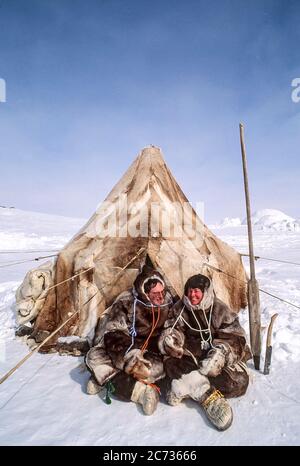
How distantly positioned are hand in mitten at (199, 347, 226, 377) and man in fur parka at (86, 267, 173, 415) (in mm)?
467

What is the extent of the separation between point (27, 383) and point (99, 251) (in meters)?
1.95

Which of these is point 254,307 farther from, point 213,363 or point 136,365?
point 136,365

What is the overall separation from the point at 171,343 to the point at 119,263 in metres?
1.71

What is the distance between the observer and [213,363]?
2.72m

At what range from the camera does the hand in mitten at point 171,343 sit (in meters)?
2.88

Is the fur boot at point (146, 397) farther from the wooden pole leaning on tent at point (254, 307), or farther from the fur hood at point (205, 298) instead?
the wooden pole leaning on tent at point (254, 307)

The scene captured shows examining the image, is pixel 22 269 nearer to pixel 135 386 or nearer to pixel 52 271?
pixel 52 271

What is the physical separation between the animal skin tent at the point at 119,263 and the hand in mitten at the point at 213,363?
114 centimetres

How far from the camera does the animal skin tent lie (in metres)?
4.24

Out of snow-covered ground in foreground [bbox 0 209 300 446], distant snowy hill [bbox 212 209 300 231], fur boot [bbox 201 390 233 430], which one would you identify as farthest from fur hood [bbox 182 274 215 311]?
distant snowy hill [bbox 212 209 300 231]

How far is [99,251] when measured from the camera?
178 inches
